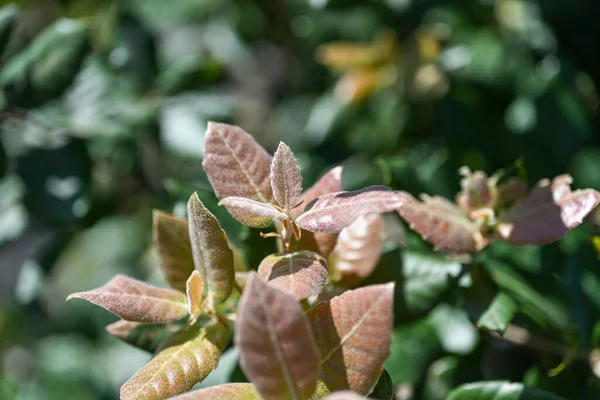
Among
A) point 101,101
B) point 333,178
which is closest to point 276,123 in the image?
point 101,101

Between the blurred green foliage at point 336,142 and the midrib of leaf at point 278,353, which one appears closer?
the midrib of leaf at point 278,353

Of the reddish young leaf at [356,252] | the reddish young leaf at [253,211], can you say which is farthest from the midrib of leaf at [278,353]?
the reddish young leaf at [356,252]

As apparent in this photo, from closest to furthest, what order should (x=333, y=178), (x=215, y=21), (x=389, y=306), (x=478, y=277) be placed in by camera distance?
(x=389, y=306) < (x=333, y=178) < (x=478, y=277) < (x=215, y=21)

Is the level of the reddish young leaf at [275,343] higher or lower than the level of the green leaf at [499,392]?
higher

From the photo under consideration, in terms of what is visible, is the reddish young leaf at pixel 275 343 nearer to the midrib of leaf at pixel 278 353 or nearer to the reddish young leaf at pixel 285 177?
the midrib of leaf at pixel 278 353

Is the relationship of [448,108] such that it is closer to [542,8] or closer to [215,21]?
[542,8]
